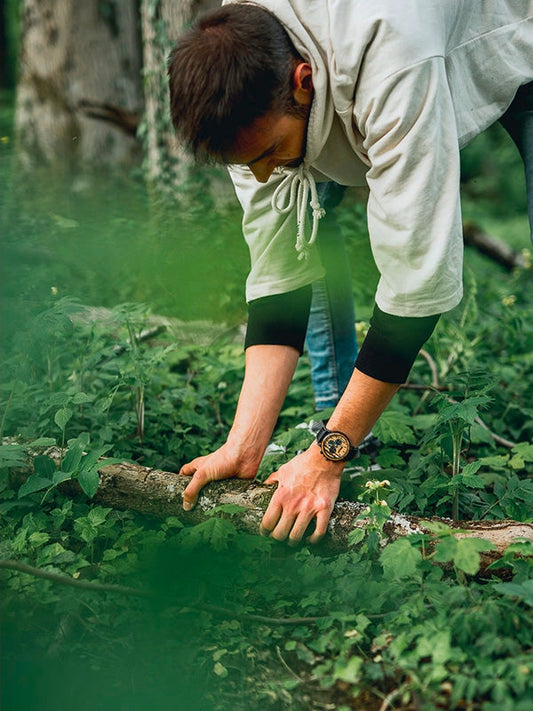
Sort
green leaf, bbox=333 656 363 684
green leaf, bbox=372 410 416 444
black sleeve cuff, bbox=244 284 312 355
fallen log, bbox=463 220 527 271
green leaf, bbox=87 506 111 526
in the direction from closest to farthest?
green leaf, bbox=333 656 363 684 < green leaf, bbox=87 506 111 526 < black sleeve cuff, bbox=244 284 312 355 < green leaf, bbox=372 410 416 444 < fallen log, bbox=463 220 527 271

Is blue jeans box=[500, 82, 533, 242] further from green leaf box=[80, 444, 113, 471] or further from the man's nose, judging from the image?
green leaf box=[80, 444, 113, 471]

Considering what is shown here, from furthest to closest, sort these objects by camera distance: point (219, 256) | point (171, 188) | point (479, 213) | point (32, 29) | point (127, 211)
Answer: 1. point (479, 213)
2. point (32, 29)
3. point (171, 188)
4. point (127, 211)
5. point (219, 256)

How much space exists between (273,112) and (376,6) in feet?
1.02

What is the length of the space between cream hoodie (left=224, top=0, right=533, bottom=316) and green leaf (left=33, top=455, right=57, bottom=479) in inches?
39.9

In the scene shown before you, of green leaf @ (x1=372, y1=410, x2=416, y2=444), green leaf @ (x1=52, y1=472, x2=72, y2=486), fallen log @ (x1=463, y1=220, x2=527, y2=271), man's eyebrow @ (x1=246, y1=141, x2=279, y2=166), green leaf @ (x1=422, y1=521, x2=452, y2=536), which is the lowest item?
fallen log @ (x1=463, y1=220, x2=527, y2=271)

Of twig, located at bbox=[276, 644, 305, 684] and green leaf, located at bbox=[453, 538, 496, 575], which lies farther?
twig, located at bbox=[276, 644, 305, 684]

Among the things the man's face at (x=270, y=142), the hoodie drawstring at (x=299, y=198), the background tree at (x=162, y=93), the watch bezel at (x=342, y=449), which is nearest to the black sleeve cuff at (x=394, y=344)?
the watch bezel at (x=342, y=449)

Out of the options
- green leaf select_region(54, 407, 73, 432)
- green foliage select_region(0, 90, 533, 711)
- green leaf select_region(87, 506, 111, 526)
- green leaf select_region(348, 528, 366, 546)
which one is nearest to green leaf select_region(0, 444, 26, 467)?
green foliage select_region(0, 90, 533, 711)

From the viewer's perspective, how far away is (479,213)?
9039 millimetres

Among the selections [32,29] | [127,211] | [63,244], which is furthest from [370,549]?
[32,29]

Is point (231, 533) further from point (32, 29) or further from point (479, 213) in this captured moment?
point (479, 213)

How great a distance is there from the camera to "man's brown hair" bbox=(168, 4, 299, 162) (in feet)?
5.23

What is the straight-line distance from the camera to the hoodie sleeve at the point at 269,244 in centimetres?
218

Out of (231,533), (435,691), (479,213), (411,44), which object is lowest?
(479,213)
